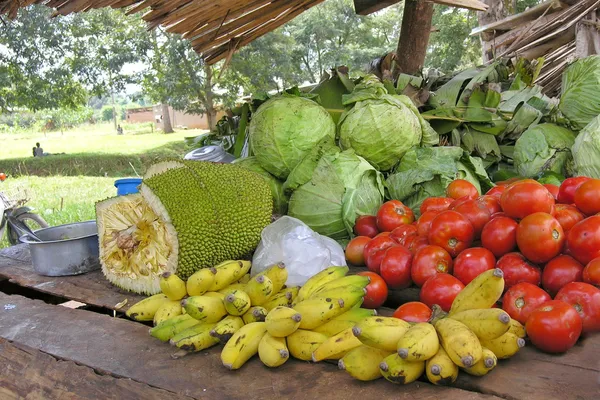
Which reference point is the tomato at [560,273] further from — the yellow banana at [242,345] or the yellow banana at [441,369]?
the yellow banana at [242,345]

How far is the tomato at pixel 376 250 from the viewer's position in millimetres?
2053

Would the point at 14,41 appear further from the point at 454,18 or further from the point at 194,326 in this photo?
the point at 194,326

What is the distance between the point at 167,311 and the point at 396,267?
2.86ft

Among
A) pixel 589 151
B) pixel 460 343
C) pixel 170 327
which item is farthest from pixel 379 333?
pixel 589 151

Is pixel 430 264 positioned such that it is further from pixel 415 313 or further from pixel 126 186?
pixel 126 186

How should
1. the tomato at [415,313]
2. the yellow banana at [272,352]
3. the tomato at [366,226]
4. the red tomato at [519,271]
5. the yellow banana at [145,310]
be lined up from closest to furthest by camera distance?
the yellow banana at [272,352], the tomato at [415,313], the red tomato at [519,271], the yellow banana at [145,310], the tomato at [366,226]

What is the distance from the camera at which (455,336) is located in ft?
4.03

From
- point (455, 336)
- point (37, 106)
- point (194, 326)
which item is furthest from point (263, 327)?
point (37, 106)

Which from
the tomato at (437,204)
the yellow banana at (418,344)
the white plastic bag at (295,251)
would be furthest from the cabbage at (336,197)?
the yellow banana at (418,344)

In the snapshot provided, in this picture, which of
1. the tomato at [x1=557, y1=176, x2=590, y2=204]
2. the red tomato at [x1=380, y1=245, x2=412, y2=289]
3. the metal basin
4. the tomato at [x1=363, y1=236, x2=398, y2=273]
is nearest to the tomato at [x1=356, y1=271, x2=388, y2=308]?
the red tomato at [x1=380, y1=245, x2=412, y2=289]

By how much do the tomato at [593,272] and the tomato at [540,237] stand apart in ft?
0.39

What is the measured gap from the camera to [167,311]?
5.82 ft

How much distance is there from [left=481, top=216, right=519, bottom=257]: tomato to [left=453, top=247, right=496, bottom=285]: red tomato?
0.11 feet

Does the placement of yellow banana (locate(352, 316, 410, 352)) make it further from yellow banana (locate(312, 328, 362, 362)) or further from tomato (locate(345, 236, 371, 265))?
tomato (locate(345, 236, 371, 265))
